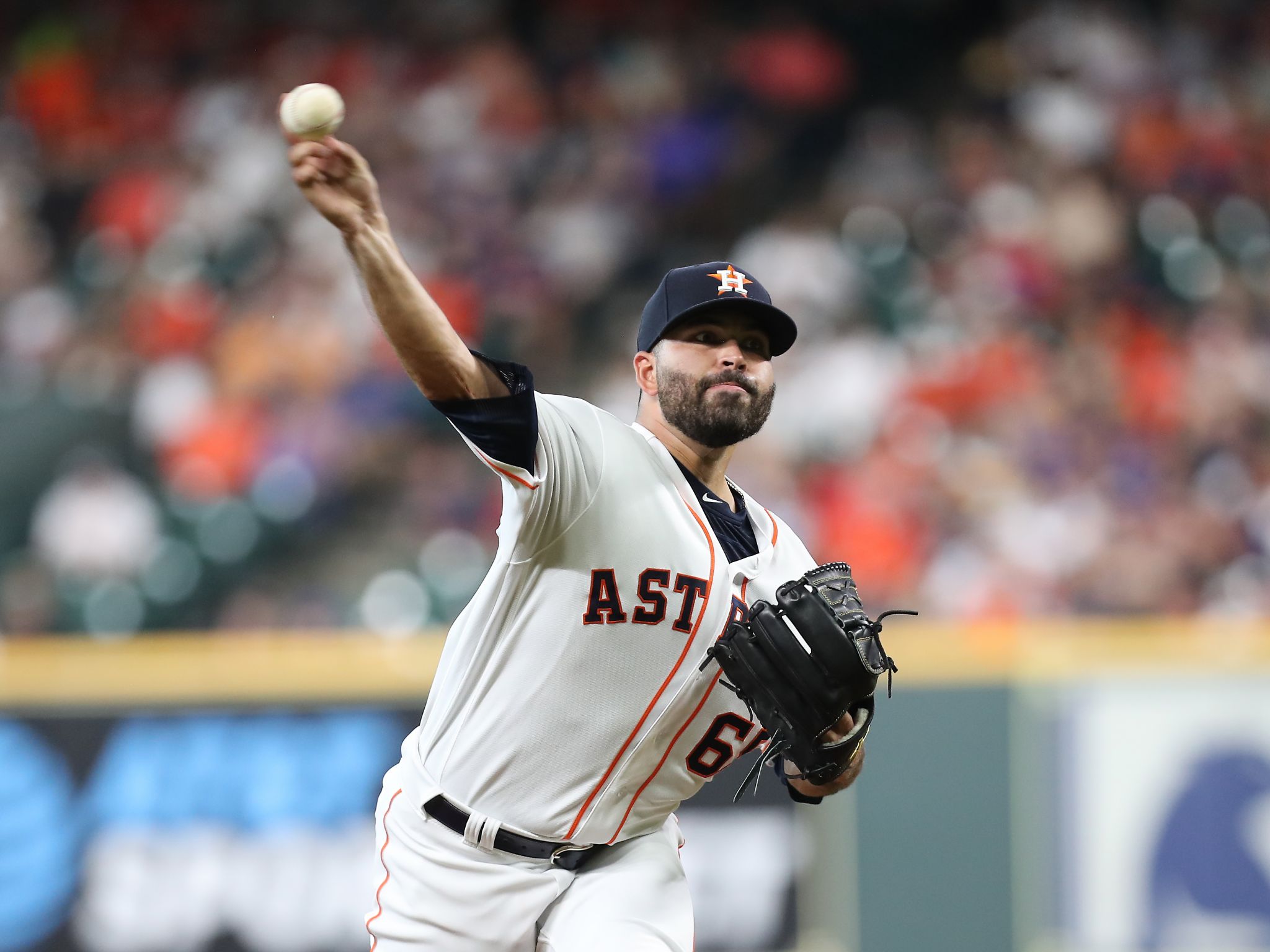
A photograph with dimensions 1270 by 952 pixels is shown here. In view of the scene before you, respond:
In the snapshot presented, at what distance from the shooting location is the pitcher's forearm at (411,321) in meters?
2.51

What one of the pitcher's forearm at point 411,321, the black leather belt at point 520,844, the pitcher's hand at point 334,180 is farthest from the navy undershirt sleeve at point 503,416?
the black leather belt at point 520,844

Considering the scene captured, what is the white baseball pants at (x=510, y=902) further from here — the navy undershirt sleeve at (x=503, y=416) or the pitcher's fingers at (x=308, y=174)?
the pitcher's fingers at (x=308, y=174)

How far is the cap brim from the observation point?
3191 millimetres

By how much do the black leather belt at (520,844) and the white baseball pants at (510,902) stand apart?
2cm

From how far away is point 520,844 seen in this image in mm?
3127

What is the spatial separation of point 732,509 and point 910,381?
16.1 ft

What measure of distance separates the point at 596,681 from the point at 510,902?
47cm

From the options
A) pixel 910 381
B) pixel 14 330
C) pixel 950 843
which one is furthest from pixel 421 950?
pixel 14 330

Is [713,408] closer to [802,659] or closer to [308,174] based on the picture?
[802,659]

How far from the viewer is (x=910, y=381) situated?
320 inches

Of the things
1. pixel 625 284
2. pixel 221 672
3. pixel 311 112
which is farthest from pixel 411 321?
pixel 625 284

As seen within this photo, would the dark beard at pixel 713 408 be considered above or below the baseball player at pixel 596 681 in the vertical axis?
above

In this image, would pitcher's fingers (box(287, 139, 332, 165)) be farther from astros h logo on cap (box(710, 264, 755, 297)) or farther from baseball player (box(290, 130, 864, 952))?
astros h logo on cap (box(710, 264, 755, 297))

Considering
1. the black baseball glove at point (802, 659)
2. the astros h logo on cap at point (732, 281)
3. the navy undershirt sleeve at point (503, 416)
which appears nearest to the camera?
the navy undershirt sleeve at point (503, 416)
